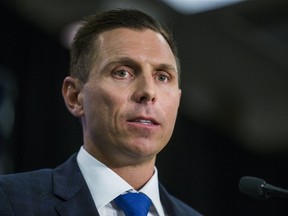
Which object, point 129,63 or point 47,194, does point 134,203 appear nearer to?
point 47,194

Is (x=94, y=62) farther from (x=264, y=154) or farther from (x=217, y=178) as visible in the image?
(x=264, y=154)

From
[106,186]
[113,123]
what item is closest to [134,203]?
[106,186]

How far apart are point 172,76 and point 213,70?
3512 mm

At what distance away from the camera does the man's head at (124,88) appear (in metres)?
1.71

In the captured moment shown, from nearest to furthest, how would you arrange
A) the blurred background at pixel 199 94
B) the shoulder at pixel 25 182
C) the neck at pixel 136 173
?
1. the shoulder at pixel 25 182
2. the neck at pixel 136 173
3. the blurred background at pixel 199 94

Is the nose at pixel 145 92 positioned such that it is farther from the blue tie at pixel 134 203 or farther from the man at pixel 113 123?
the blue tie at pixel 134 203

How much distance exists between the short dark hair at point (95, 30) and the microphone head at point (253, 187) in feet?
1.67

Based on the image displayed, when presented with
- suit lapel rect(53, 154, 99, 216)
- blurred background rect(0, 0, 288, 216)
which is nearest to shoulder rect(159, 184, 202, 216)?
suit lapel rect(53, 154, 99, 216)

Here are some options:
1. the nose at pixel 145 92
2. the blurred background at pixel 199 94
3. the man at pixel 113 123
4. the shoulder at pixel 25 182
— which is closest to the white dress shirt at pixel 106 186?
the man at pixel 113 123

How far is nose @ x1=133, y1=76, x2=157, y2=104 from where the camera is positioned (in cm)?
170

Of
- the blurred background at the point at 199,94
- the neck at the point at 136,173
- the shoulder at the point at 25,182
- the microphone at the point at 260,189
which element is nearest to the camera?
the microphone at the point at 260,189

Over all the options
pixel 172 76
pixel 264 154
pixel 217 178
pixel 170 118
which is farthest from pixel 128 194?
pixel 264 154

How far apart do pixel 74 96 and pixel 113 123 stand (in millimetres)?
229

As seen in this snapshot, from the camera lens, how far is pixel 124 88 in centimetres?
174
